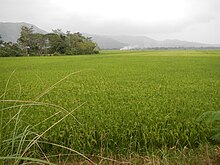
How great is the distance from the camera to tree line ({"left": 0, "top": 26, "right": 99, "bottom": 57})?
2370 inches

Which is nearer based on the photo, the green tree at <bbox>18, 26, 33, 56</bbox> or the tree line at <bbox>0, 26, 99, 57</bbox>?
the tree line at <bbox>0, 26, 99, 57</bbox>

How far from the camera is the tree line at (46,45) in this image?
60188 millimetres

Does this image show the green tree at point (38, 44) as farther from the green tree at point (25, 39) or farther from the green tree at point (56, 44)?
the green tree at point (56, 44)

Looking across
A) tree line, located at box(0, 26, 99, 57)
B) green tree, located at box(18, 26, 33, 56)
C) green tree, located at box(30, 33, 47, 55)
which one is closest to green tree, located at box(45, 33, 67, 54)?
tree line, located at box(0, 26, 99, 57)

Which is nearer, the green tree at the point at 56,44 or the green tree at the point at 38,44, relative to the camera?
the green tree at the point at 56,44

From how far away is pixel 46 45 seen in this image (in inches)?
2532

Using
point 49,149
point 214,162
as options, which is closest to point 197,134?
point 214,162

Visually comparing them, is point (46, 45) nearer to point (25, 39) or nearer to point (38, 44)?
point (38, 44)

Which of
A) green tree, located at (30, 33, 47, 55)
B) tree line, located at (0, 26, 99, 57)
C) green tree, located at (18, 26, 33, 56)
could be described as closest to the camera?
tree line, located at (0, 26, 99, 57)

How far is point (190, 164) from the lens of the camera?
2869 millimetres

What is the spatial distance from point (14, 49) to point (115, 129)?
58.8 metres

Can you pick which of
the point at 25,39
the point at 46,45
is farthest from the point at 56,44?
the point at 25,39

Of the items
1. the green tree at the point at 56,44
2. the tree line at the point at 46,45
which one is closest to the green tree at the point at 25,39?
the tree line at the point at 46,45

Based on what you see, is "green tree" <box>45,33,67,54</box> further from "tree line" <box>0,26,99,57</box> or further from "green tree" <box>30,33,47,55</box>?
"green tree" <box>30,33,47,55</box>
